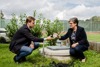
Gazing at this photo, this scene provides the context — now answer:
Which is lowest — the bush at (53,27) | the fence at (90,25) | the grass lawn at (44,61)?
the fence at (90,25)

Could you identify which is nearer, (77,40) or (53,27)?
(77,40)

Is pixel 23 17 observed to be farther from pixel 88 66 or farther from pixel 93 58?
pixel 88 66

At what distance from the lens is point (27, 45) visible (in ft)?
31.8

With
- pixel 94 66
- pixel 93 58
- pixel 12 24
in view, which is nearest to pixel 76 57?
pixel 93 58

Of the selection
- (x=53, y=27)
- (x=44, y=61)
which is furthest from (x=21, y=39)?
(x=53, y=27)

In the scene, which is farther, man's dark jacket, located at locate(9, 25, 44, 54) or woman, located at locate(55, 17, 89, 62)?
woman, located at locate(55, 17, 89, 62)

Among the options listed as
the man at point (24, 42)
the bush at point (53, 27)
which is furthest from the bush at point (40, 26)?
the man at point (24, 42)

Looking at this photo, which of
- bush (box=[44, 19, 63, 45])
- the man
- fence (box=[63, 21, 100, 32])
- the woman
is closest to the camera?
the man

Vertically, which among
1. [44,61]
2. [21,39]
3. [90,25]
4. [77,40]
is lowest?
[90,25]

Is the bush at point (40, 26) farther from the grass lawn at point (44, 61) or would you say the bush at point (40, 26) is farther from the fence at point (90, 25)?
the fence at point (90, 25)

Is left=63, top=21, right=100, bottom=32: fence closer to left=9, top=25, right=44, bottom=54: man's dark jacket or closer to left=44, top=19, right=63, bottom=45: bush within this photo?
left=44, top=19, right=63, bottom=45: bush

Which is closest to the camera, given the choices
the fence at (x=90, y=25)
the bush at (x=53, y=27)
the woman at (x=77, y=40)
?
the woman at (x=77, y=40)

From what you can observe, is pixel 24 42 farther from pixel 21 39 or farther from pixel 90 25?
pixel 90 25

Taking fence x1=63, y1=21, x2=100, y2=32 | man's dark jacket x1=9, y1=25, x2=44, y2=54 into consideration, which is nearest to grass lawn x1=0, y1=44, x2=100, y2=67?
man's dark jacket x1=9, y1=25, x2=44, y2=54
